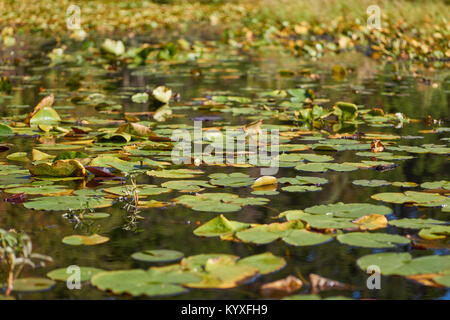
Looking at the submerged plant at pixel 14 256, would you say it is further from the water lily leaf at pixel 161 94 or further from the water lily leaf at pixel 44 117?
the water lily leaf at pixel 161 94

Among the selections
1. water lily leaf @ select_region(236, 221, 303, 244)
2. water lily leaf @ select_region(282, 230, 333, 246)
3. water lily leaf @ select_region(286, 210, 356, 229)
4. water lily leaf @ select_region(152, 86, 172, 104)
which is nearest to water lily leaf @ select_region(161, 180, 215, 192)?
water lily leaf @ select_region(286, 210, 356, 229)

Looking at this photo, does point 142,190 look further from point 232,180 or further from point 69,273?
point 69,273

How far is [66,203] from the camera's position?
3193 millimetres

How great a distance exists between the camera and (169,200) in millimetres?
3338

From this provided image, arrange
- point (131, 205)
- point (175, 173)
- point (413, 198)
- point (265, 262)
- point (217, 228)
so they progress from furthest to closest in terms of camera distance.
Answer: point (175, 173) < point (413, 198) < point (131, 205) < point (217, 228) < point (265, 262)

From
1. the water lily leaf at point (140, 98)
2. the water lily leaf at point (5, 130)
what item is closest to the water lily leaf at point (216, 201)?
the water lily leaf at point (5, 130)

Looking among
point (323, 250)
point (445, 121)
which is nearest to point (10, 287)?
point (323, 250)

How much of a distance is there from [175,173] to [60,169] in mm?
564

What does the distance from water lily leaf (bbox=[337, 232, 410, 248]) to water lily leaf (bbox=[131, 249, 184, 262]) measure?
1.93 feet

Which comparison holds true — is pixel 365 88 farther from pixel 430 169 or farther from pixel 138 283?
pixel 138 283

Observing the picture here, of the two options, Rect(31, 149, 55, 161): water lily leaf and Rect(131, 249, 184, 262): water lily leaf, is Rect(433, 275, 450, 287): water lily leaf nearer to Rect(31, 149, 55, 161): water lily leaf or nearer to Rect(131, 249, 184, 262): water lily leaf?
Rect(131, 249, 184, 262): water lily leaf

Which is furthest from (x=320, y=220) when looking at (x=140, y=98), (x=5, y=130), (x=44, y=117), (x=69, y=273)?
(x=140, y=98)

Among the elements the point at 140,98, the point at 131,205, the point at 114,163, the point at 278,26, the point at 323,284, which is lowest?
the point at 323,284
